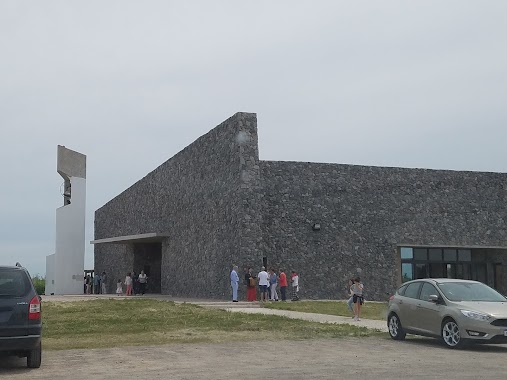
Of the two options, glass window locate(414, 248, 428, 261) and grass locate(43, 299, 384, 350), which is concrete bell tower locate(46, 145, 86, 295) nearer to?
glass window locate(414, 248, 428, 261)

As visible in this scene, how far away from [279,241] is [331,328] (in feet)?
46.4

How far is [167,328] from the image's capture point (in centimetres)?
1703

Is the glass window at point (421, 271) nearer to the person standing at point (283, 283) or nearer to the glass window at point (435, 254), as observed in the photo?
the glass window at point (435, 254)

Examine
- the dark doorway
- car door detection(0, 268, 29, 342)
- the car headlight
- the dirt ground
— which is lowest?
the dirt ground

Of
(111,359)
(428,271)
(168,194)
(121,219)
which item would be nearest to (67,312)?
(111,359)

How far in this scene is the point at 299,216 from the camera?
3106 centimetres

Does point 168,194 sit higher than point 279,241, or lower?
higher

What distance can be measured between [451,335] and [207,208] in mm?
19656

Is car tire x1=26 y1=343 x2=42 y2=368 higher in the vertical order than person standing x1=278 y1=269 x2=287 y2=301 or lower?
lower

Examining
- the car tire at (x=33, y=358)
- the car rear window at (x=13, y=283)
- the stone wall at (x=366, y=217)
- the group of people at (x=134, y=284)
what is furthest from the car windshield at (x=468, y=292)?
the group of people at (x=134, y=284)

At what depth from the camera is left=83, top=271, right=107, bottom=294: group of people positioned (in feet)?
158

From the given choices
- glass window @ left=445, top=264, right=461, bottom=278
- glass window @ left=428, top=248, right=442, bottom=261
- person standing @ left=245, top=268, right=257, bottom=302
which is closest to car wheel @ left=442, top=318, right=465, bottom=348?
person standing @ left=245, top=268, right=257, bottom=302

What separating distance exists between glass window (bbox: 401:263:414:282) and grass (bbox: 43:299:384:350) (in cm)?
1394

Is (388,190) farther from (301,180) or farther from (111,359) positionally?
(111,359)
